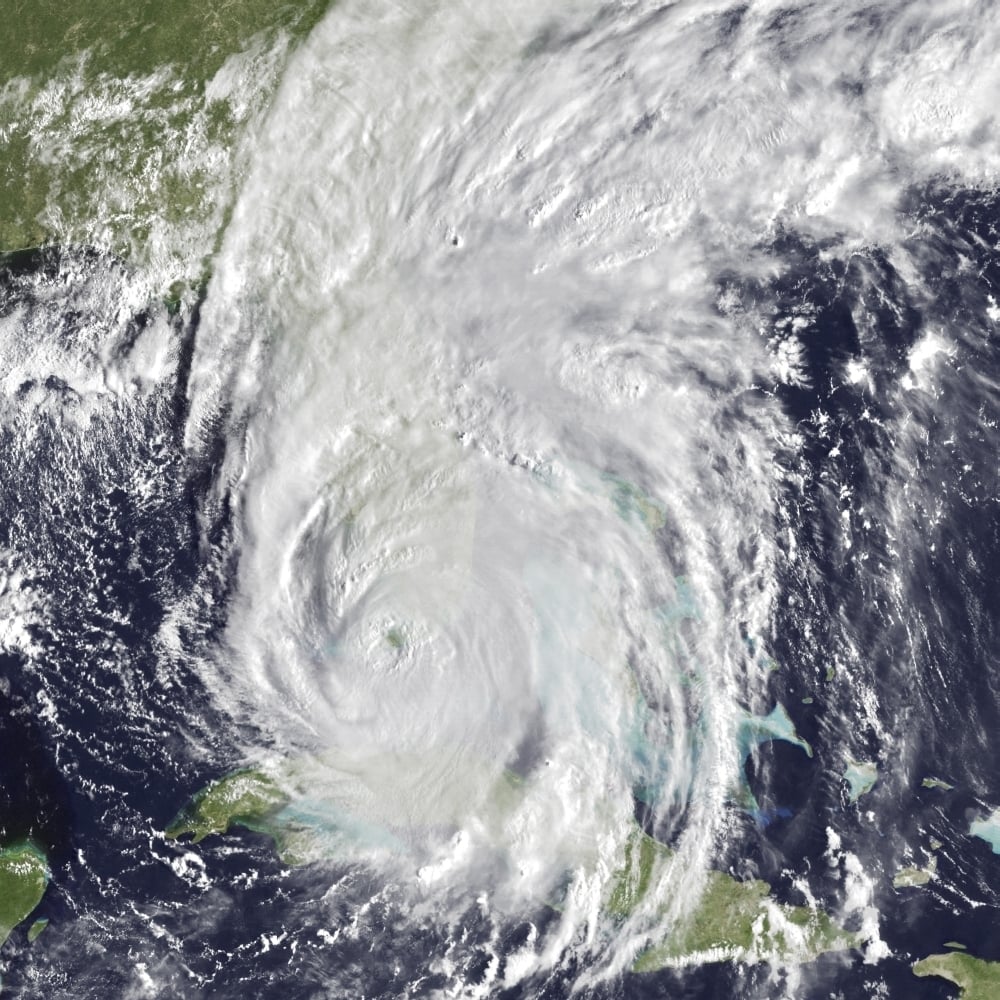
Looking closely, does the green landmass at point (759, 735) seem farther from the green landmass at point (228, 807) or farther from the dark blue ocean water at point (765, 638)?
the green landmass at point (228, 807)

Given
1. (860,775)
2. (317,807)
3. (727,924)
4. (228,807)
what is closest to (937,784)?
(860,775)

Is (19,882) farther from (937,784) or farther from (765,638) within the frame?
(937,784)

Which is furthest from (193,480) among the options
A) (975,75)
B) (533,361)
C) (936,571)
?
(975,75)

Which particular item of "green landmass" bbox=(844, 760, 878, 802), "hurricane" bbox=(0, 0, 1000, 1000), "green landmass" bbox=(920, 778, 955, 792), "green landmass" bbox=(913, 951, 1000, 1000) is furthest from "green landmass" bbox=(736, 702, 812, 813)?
"green landmass" bbox=(913, 951, 1000, 1000)

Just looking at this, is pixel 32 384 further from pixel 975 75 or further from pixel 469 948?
pixel 975 75

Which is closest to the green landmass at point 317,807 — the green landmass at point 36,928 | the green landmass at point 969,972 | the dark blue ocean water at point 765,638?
the dark blue ocean water at point 765,638
